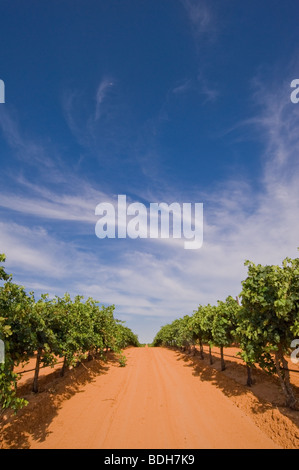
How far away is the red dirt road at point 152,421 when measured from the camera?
9.61 metres

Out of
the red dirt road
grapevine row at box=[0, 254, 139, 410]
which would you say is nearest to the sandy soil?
the red dirt road

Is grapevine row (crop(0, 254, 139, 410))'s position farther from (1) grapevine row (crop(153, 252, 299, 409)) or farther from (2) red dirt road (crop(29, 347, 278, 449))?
(1) grapevine row (crop(153, 252, 299, 409))

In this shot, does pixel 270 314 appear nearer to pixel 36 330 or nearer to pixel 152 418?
pixel 152 418

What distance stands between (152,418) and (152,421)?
402 mm

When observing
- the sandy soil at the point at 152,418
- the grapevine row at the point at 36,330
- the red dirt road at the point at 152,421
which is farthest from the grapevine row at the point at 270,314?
the grapevine row at the point at 36,330

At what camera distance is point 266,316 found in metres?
11.1

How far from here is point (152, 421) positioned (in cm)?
1163

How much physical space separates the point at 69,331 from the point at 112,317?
36.4ft

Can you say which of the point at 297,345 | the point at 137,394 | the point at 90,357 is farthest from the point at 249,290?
the point at 90,357

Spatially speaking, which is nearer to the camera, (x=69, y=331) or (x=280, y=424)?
(x=280, y=424)

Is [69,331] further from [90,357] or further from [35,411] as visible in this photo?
[90,357]

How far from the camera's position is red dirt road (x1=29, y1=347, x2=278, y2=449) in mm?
9609

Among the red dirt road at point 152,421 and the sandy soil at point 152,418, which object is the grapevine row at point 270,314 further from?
the red dirt road at point 152,421
